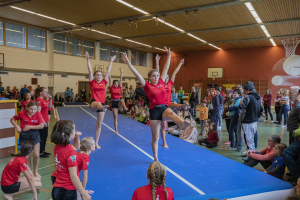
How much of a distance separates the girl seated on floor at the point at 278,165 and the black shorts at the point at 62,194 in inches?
130

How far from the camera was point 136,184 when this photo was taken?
115 inches

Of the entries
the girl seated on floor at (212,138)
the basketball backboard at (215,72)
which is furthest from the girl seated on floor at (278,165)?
the basketball backboard at (215,72)

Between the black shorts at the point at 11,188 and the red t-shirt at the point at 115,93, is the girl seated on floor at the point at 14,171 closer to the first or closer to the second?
the black shorts at the point at 11,188

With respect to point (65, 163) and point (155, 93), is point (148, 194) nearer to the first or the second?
point (65, 163)

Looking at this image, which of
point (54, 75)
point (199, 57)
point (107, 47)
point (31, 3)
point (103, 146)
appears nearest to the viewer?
point (103, 146)

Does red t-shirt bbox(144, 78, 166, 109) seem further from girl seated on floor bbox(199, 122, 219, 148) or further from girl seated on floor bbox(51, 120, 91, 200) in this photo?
girl seated on floor bbox(199, 122, 219, 148)

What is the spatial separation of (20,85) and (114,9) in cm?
891

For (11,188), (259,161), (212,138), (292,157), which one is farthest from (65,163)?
(212,138)

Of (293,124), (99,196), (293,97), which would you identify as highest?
(293,97)

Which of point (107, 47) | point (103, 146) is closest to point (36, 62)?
point (107, 47)

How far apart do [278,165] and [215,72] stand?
1996cm

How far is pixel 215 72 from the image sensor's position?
74.2 feet

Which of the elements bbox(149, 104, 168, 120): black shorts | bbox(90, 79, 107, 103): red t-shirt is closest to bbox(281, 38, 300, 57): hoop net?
bbox(90, 79, 107, 103): red t-shirt

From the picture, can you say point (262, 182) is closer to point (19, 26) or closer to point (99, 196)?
point (99, 196)
